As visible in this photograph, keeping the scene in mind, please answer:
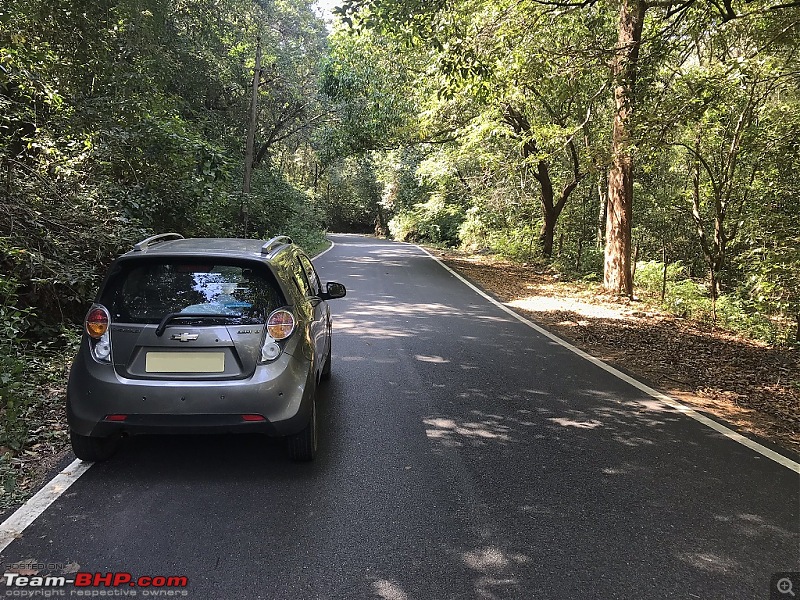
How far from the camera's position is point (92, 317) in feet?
13.1

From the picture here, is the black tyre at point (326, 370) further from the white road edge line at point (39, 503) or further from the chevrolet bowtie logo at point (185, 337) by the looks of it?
the white road edge line at point (39, 503)

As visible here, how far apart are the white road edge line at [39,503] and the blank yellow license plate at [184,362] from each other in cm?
94

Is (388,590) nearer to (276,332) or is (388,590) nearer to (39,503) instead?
(276,332)

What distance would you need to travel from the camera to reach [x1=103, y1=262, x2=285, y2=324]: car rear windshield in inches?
156

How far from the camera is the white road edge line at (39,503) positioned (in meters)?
3.27

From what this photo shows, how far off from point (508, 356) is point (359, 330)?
8.23 ft

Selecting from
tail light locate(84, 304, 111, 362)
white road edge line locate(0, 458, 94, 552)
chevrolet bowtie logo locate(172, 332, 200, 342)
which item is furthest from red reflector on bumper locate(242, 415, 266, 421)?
white road edge line locate(0, 458, 94, 552)

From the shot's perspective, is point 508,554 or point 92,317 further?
point 92,317

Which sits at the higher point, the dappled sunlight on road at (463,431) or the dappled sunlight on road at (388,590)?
the dappled sunlight on road at (463,431)

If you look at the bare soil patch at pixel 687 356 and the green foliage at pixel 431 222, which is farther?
the green foliage at pixel 431 222

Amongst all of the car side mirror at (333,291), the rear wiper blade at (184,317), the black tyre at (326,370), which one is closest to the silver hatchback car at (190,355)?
the rear wiper blade at (184,317)

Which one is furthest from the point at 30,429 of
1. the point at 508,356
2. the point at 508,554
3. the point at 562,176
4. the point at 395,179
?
the point at 395,179

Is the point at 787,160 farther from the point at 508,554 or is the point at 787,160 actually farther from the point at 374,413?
the point at 508,554

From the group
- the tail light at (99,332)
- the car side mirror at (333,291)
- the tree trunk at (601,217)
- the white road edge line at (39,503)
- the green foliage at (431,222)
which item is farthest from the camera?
the green foliage at (431,222)
